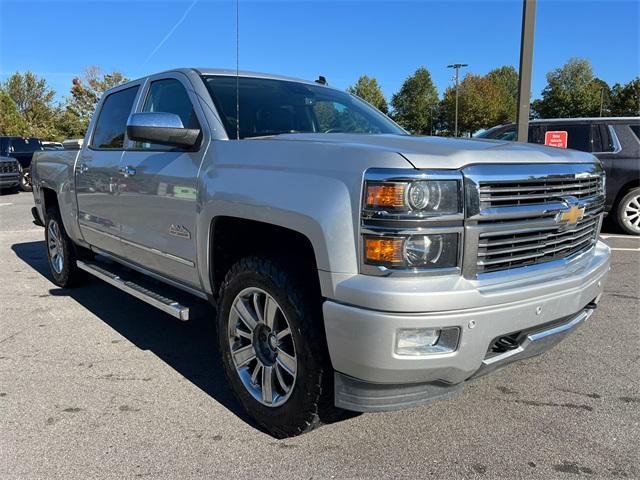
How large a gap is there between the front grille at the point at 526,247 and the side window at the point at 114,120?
10.0ft

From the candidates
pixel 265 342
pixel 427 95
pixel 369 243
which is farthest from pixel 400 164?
pixel 427 95

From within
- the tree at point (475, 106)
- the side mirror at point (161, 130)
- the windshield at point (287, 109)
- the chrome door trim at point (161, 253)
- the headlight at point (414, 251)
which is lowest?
the chrome door trim at point (161, 253)

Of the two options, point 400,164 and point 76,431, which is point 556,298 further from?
point 76,431

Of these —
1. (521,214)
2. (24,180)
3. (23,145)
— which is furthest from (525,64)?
(23,145)

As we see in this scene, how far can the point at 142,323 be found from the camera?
4641 millimetres

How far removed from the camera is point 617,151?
881 centimetres

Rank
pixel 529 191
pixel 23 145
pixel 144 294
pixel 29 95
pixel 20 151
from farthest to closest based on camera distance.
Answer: pixel 29 95 < pixel 23 145 < pixel 20 151 < pixel 144 294 < pixel 529 191

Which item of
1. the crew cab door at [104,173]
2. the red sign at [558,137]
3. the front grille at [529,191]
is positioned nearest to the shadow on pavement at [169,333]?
the crew cab door at [104,173]

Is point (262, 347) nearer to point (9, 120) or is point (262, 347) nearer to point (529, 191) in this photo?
point (529, 191)

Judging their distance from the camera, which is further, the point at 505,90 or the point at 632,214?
the point at 505,90

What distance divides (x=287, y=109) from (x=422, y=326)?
2.04 metres

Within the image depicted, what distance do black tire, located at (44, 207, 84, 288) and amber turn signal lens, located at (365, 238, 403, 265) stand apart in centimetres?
427

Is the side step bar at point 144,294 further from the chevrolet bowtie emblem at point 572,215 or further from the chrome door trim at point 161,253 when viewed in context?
the chevrolet bowtie emblem at point 572,215

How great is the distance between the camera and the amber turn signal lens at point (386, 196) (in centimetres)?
215
